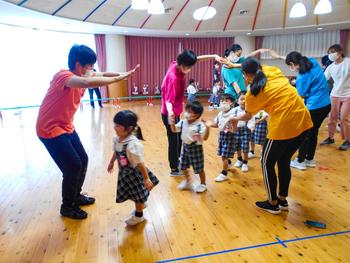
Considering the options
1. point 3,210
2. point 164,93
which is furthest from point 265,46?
point 3,210

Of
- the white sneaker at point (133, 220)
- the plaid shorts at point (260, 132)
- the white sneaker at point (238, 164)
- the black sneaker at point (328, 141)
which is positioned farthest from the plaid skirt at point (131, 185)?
the black sneaker at point (328, 141)

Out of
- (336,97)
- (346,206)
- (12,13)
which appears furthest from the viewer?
(12,13)

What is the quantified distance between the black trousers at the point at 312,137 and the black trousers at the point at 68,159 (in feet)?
8.17

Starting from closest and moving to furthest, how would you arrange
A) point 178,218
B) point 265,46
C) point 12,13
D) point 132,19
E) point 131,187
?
point 131,187
point 178,218
point 12,13
point 132,19
point 265,46

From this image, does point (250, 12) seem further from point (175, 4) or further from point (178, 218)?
point (178, 218)

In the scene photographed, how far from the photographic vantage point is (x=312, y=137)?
3.29 metres

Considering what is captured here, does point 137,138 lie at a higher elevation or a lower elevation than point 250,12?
lower

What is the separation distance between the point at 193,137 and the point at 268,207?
2.91 feet

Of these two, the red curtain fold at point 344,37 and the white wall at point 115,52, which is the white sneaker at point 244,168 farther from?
the red curtain fold at point 344,37

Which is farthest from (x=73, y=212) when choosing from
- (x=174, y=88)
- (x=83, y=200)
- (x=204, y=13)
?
(x=204, y=13)

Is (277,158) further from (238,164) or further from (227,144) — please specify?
(238,164)

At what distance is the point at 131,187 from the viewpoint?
2.00 meters

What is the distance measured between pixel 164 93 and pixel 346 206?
1999 millimetres

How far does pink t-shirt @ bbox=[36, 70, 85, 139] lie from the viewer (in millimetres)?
1955
